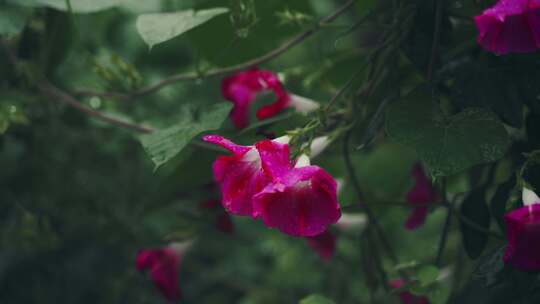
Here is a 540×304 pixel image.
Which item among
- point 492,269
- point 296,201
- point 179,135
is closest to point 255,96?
point 179,135

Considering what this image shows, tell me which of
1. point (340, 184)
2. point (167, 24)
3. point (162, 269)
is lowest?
point (162, 269)

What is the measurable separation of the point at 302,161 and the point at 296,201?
0.15 feet

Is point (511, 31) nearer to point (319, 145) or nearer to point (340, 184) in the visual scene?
point (319, 145)

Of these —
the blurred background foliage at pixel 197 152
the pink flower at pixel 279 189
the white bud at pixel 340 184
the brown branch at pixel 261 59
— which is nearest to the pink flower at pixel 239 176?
the pink flower at pixel 279 189

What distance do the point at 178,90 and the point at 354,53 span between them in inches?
26.7

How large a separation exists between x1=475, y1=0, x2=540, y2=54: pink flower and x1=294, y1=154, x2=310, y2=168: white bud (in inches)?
8.9

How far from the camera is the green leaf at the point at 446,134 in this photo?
67 cm

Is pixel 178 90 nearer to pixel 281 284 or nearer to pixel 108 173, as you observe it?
pixel 108 173

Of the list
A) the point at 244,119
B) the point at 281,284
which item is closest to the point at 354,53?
the point at 244,119

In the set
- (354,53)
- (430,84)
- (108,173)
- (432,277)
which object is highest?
(430,84)

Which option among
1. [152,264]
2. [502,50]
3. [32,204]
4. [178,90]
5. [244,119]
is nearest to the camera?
[502,50]

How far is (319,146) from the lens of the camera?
0.82m

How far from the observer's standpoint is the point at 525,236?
2.05ft

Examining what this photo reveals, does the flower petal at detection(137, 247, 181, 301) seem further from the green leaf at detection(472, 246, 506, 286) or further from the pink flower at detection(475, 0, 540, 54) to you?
the pink flower at detection(475, 0, 540, 54)
